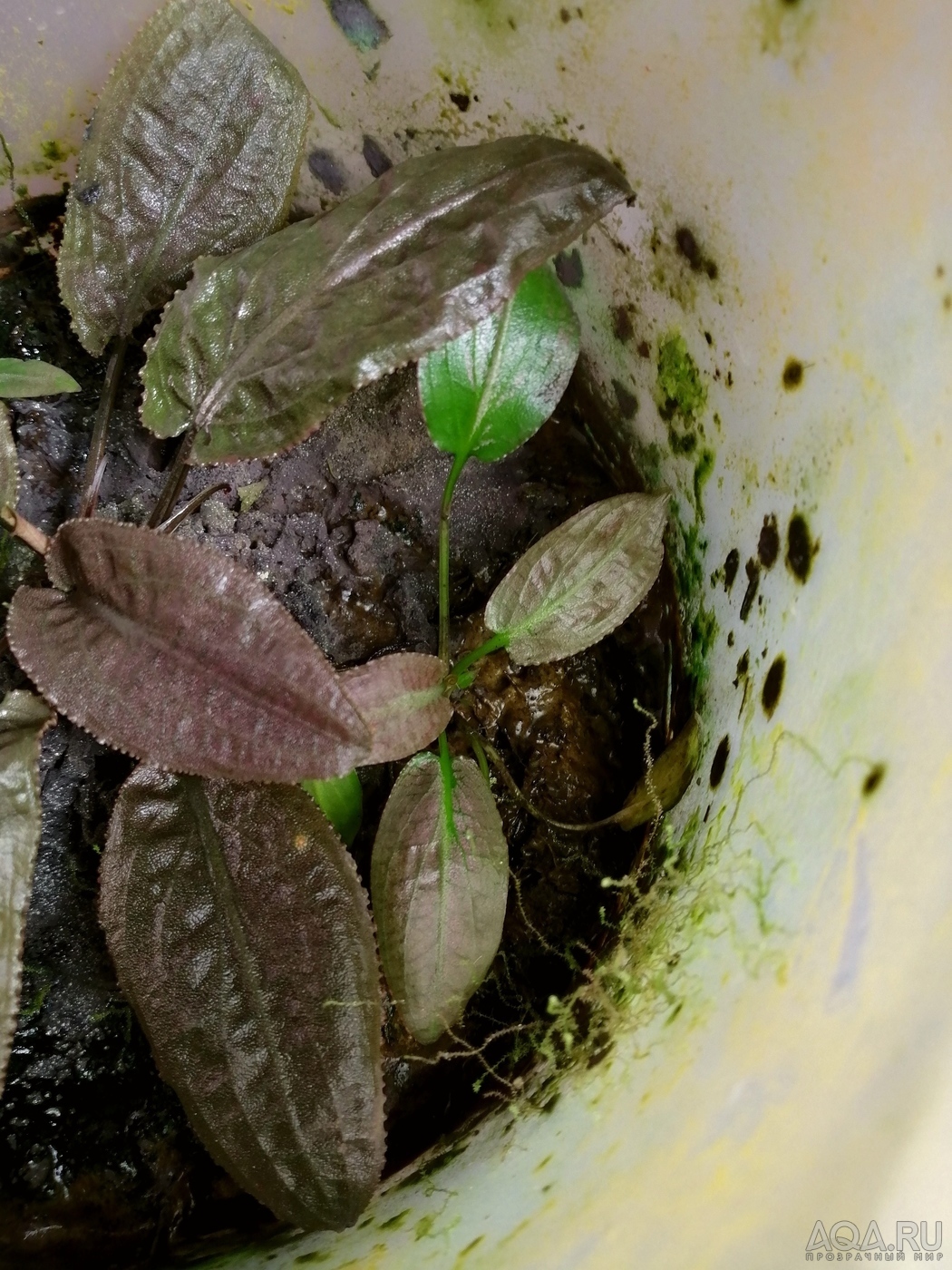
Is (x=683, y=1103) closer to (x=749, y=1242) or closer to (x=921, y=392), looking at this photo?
(x=749, y=1242)

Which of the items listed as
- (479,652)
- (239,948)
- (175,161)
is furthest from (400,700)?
(175,161)

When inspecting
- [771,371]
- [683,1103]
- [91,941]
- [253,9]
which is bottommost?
[91,941]

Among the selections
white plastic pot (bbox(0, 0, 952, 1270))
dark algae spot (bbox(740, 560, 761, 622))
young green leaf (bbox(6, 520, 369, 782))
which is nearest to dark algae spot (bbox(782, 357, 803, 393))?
white plastic pot (bbox(0, 0, 952, 1270))

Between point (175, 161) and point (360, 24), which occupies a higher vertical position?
point (360, 24)

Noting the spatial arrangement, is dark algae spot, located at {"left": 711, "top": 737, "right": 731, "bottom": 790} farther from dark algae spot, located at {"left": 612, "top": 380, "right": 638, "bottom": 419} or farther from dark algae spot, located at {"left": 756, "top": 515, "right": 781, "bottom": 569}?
dark algae spot, located at {"left": 612, "top": 380, "right": 638, "bottom": 419}

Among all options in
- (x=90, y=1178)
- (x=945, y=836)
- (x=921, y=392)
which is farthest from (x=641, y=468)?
(x=90, y=1178)

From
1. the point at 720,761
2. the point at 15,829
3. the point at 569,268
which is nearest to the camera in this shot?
the point at 15,829

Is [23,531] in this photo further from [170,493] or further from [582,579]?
[582,579]
